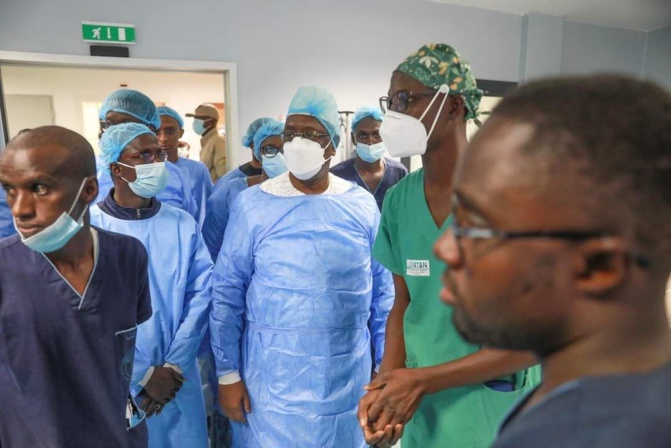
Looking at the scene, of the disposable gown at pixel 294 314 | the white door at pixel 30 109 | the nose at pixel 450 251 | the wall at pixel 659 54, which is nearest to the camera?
the nose at pixel 450 251

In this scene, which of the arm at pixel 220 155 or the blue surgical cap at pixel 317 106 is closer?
the blue surgical cap at pixel 317 106

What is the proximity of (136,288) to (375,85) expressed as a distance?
3.39 meters

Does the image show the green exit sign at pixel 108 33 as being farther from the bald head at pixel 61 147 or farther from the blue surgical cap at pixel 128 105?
the bald head at pixel 61 147

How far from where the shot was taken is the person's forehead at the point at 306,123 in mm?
1512

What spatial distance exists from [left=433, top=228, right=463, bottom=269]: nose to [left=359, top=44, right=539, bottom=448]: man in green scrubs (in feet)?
1.66

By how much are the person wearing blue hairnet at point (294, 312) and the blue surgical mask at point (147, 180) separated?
1.09 ft

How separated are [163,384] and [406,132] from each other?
1094mm

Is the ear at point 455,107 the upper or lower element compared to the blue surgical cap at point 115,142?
upper

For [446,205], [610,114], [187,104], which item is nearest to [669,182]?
[610,114]

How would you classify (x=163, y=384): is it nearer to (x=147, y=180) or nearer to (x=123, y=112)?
(x=147, y=180)

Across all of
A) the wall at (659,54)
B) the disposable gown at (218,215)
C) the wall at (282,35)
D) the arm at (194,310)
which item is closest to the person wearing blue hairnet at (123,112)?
the disposable gown at (218,215)

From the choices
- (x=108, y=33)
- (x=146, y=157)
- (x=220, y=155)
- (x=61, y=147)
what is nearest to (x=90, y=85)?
(x=220, y=155)

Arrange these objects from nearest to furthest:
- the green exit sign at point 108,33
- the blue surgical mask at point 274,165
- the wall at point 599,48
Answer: the blue surgical mask at point 274,165
the green exit sign at point 108,33
the wall at point 599,48

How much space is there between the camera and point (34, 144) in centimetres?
92
